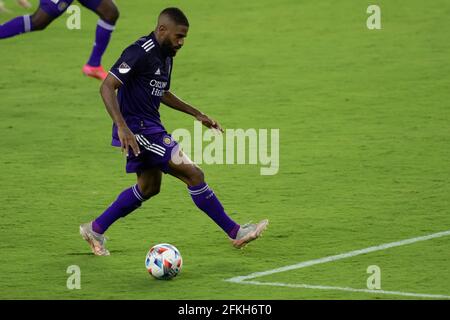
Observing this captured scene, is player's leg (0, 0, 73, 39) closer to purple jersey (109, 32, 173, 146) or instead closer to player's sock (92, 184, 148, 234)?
purple jersey (109, 32, 173, 146)

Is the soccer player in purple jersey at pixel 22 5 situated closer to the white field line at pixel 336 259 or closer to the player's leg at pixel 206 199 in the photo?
the player's leg at pixel 206 199

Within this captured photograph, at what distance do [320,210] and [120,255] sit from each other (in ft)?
6.91

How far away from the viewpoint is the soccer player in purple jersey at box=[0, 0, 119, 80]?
13.1m

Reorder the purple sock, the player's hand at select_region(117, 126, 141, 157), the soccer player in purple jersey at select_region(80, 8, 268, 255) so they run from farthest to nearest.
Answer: the purple sock, the soccer player in purple jersey at select_region(80, 8, 268, 255), the player's hand at select_region(117, 126, 141, 157)

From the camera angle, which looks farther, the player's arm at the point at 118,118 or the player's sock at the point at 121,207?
the player's sock at the point at 121,207

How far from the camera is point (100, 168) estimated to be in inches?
451

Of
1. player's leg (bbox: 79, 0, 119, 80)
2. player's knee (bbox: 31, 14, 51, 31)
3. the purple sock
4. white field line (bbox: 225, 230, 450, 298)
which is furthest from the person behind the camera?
the purple sock

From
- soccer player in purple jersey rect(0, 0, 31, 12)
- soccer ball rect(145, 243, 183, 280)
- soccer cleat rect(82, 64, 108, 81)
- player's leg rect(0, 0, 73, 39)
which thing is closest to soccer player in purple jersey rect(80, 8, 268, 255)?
soccer ball rect(145, 243, 183, 280)

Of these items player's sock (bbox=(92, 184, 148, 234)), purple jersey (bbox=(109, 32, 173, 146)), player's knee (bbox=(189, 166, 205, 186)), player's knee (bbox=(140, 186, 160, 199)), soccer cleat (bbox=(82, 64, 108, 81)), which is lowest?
player's sock (bbox=(92, 184, 148, 234))

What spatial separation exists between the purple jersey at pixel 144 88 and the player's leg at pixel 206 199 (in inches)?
12.2

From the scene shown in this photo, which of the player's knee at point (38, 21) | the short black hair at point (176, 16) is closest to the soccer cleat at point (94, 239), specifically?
the short black hair at point (176, 16)

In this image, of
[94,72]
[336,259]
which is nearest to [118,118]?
[336,259]

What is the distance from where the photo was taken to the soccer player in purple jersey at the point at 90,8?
13148mm

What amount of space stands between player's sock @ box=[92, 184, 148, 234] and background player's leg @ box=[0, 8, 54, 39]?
502 centimetres
